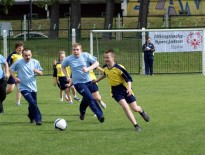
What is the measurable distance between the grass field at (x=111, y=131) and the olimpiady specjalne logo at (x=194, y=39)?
37.8 ft

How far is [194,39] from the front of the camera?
109 feet

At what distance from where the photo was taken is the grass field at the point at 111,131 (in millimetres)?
11789

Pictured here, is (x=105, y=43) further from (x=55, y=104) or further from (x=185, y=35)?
(x=55, y=104)

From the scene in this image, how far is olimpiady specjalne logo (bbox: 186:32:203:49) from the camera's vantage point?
33047mm

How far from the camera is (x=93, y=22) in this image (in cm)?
5800

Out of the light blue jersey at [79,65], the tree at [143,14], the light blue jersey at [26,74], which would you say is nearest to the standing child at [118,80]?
the light blue jersey at [79,65]

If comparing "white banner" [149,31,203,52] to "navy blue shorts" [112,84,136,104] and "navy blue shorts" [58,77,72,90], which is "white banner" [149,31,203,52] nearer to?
"navy blue shorts" [58,77,72,90]

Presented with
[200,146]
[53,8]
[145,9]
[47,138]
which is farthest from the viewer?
[53,8]

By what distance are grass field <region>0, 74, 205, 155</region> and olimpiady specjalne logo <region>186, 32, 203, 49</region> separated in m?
11.5

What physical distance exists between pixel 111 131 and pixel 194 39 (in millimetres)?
19930

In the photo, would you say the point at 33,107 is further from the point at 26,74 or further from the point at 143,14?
the point at 143,14

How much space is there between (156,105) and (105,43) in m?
18.5

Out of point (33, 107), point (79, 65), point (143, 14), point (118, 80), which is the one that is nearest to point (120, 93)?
point (118, 80)

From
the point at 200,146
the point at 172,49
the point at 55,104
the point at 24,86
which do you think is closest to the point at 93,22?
the point at 172,49
